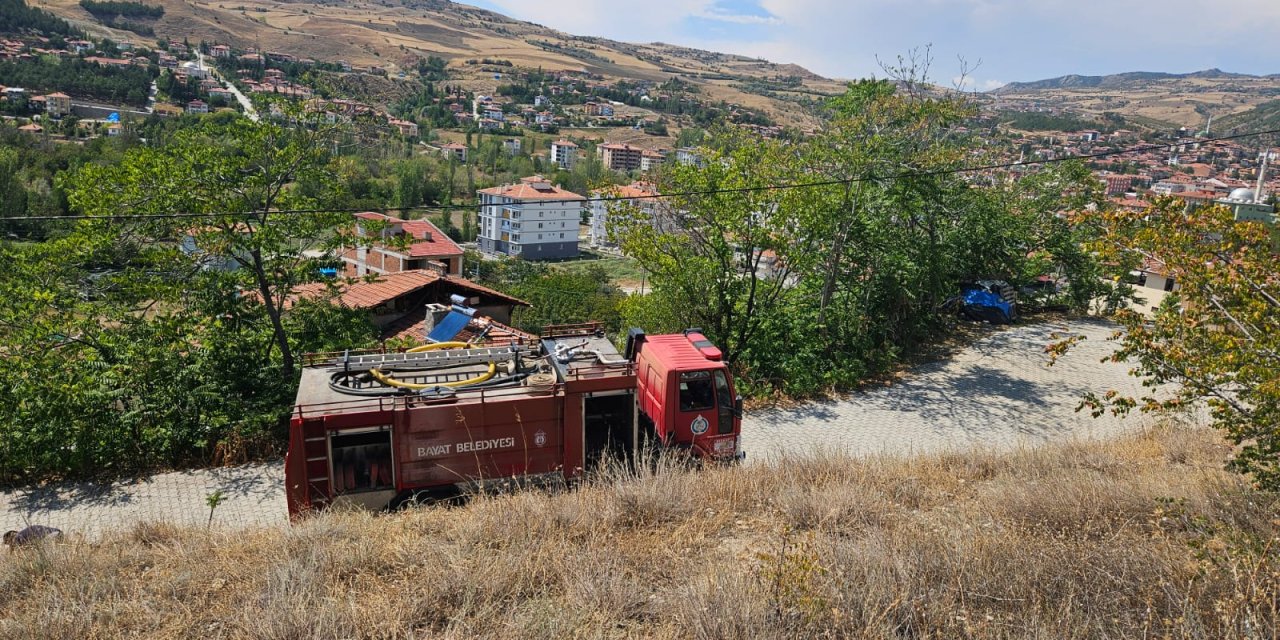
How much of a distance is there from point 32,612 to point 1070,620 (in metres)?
6.02

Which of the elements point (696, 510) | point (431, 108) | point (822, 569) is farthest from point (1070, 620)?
point (431, 108)

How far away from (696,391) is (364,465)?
400cm

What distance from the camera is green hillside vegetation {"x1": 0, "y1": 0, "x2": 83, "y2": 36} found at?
469 feet

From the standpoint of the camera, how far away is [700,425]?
909 cm

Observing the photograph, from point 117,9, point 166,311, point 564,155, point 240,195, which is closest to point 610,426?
point 240,195

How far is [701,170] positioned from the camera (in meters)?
14.4

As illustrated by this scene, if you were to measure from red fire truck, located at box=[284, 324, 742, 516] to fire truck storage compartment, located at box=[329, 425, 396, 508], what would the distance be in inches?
0.4

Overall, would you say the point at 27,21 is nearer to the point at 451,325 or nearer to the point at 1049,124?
the point at 451,325

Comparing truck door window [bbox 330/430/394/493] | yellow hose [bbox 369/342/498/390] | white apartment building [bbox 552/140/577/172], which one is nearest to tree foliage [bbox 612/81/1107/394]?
yellow hose [bbox 369/342/498/390]

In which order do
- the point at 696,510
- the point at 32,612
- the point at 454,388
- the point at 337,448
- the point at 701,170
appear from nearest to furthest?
the point at 32,612
the point at 696,510
the point at 337,448
the point at 454,388
the point at 701,170

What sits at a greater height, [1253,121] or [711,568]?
[1253,121]

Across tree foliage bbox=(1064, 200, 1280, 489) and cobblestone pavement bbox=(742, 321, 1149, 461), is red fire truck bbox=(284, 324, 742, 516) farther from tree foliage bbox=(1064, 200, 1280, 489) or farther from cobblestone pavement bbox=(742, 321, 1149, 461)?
tree foliage bbox=(1064, 200, 1280, 489)

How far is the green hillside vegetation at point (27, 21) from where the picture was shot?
143000mm

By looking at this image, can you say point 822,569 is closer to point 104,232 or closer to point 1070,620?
point 1070,620
